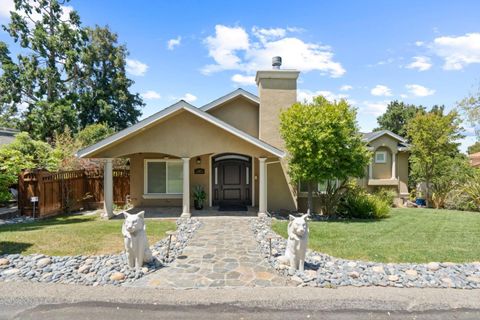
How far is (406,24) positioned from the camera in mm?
10070

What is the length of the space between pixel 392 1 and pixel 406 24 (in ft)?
5.20

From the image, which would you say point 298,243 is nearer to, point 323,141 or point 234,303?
point 234,303

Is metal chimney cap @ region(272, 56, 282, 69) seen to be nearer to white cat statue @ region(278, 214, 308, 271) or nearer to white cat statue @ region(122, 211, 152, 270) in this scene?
white cat statue @ region(278, 214, 308, 271)

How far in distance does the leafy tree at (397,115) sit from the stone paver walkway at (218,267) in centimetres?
3458

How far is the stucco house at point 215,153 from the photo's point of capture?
34.4ft

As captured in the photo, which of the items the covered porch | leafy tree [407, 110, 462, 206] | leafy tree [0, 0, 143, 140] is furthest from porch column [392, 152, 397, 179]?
leafy tree [0, 0, 143, 140]

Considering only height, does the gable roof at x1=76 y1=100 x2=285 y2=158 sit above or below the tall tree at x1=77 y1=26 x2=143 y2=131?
below

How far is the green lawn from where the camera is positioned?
20.9 ft

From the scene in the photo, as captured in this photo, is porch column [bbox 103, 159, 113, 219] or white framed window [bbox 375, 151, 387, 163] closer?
porch column [bbox 103, 159, 113, 219]

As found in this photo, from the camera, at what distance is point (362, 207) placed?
11258 mm

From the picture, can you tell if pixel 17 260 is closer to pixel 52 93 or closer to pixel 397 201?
pixel 397 201

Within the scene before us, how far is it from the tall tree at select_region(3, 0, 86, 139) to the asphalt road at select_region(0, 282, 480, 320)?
21.9m

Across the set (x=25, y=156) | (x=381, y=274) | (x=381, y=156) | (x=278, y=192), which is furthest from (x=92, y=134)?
(x=381, y=274)

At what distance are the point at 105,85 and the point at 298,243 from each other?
104 ft
